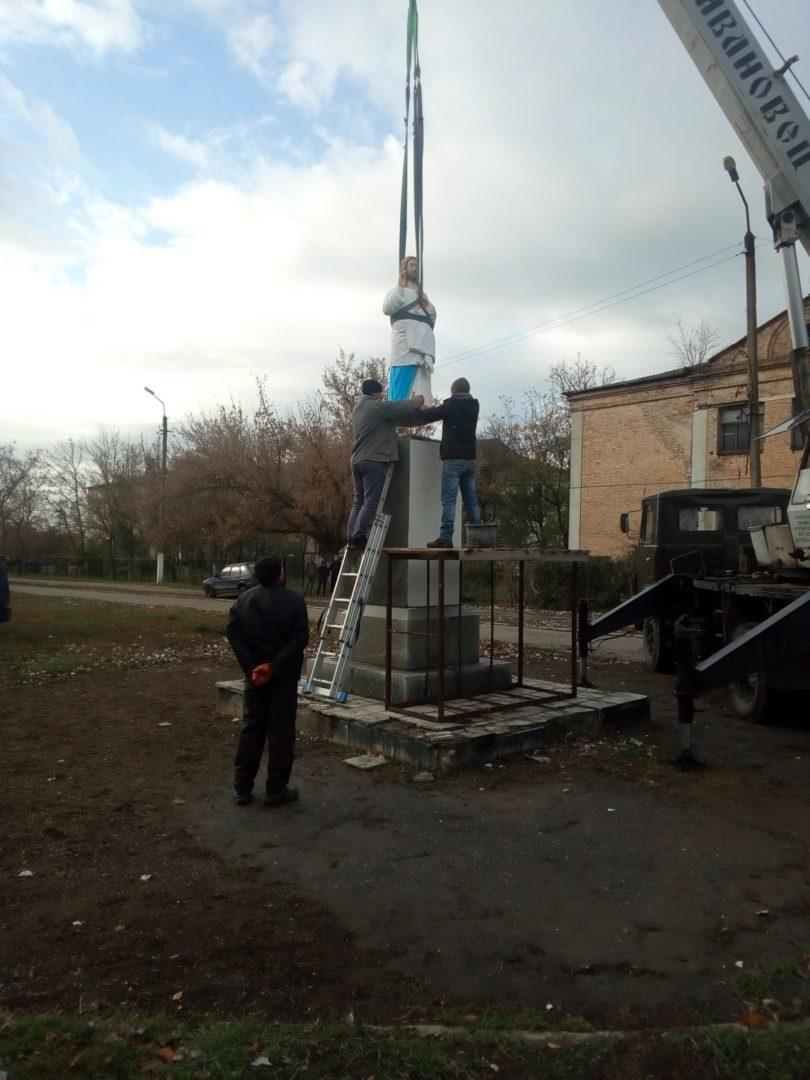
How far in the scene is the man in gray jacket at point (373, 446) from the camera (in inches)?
316

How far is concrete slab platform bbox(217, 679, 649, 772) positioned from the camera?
6.46 meters

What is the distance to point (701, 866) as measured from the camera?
15.3ft

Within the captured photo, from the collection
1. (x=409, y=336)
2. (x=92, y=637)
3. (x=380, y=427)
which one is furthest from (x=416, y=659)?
(x=92, y=637)

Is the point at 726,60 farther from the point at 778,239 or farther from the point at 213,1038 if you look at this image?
the point at 213,1038

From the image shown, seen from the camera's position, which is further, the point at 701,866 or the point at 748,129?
the point at 748,129

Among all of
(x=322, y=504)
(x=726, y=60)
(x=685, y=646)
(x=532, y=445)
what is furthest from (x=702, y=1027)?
(x=532, y=445)

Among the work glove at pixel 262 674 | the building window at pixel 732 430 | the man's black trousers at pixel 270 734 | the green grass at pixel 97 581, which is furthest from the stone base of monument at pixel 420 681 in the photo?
the green grass at pixel 97 581

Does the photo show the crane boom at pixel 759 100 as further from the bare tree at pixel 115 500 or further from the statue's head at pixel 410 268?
the bare tree at pixel 115 500

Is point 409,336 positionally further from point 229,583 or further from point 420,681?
point 229,583

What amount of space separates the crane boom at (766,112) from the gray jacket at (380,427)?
4998 mm

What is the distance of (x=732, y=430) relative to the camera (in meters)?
25.2

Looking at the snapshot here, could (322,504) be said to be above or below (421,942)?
above

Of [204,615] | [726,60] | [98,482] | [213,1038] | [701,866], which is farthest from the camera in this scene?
[98,482]

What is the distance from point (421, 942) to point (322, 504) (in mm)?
23100
